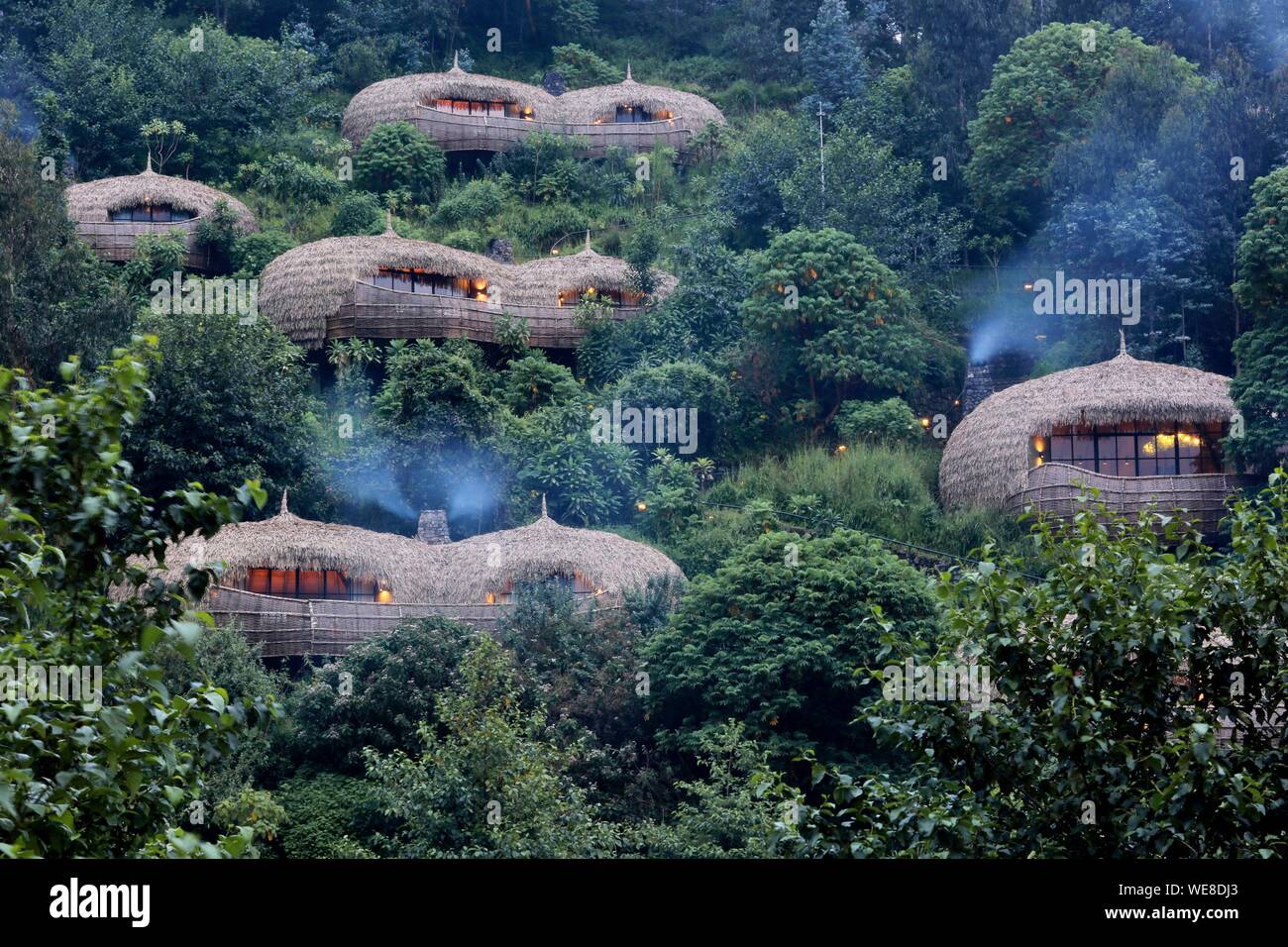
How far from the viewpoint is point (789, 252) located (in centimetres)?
3431

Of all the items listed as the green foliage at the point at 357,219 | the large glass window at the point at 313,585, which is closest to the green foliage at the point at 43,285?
the large glass window at the point at 313,585

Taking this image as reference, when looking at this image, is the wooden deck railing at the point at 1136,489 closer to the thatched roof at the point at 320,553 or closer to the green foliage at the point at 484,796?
the thatched roof at the point at 320,553

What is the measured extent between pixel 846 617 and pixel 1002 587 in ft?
35.4

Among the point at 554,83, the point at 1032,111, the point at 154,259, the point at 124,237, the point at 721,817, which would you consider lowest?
the point at 721,817

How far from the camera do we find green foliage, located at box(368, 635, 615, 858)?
63.5 feet

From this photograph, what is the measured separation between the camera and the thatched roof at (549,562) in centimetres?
2597

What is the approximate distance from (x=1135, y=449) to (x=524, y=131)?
22.5 m

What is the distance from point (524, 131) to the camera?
4650cm

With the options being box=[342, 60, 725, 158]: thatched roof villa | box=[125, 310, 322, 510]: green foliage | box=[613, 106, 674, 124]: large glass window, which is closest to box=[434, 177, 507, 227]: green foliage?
box=[342, 60, 725, 158]: thatched roof villa

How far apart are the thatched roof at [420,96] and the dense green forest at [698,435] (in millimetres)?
1288

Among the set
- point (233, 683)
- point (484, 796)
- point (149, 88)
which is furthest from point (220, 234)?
point (484, 796)

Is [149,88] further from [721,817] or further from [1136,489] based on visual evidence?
[721,817]

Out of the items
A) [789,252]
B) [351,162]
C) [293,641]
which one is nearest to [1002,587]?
[293,641]
